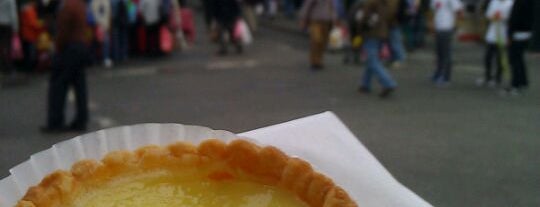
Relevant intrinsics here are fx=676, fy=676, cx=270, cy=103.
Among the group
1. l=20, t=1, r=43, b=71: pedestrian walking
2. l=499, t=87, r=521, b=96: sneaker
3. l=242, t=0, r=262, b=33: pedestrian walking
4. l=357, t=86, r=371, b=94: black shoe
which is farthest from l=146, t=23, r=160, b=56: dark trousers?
l=499, t=87, r=521, b=96: sneaker

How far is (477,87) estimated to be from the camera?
1116cm

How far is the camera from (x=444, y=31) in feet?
37.4

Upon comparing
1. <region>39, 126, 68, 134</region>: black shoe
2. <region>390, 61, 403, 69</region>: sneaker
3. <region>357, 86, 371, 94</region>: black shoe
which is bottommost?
<region>390, 61, 403, 69</region>: sneaker

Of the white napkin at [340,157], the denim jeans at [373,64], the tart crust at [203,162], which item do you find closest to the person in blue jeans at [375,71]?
the denim jeans at [373,64]

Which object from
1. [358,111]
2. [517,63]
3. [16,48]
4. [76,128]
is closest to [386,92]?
[358,111]

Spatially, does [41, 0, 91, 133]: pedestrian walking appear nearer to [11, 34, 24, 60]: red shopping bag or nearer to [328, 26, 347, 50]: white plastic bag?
[11, 34, 24, 60]: red shopping bag

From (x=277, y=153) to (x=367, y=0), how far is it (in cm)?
907

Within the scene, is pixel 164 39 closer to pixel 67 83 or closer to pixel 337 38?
pixel 337 38

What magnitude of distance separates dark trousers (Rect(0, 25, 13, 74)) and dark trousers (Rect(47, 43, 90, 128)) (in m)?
4.08

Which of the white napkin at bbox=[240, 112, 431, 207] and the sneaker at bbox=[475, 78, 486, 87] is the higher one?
the white napkin at bbox=[240, 112, 431, 207]

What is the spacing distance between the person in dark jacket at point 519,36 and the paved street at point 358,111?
1.03 feet

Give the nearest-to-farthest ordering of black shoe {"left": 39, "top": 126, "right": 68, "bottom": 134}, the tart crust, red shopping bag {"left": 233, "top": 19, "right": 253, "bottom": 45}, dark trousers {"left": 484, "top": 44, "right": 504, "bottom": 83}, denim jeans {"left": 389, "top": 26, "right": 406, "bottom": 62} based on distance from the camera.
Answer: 1. the tart crust
2. black shoe {"left": 39, "top": 126, "right": 68, "bottom": 134}
3. dark trousers {"left": 484, "top": 44, "right": 504, "bottom": 83}
4. denim jeans {"left": 389, "top": 26, "right": 406, "bottom": 62}
5. red shopping bag {"left": 233, "top": 19, "right": 253, "bottom": 45}

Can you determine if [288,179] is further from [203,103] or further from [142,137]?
[203,103]

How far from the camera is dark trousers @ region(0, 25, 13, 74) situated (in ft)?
38.8
